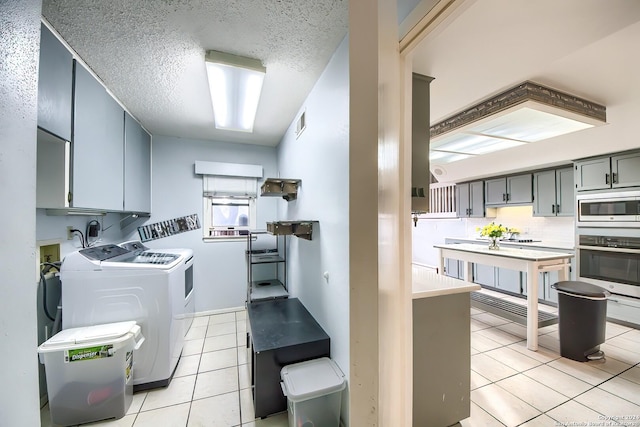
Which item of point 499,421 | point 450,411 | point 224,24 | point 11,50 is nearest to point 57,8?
point 224,24

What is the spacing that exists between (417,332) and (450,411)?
631 mm

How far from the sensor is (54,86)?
141 cm

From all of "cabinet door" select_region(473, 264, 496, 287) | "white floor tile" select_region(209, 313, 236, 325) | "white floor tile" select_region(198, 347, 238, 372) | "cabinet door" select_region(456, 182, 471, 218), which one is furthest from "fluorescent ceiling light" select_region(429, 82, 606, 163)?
"white floor tile" select_region(209, 313, 236, 325)

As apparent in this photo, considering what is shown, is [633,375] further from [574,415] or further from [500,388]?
[500,388]

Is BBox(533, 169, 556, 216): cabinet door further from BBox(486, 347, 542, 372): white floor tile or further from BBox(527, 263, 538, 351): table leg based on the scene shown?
BBox(486, 347, 542, 372): white floor tile

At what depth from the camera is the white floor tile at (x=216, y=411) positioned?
5.28ft

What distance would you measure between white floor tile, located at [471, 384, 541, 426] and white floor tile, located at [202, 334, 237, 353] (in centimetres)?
232

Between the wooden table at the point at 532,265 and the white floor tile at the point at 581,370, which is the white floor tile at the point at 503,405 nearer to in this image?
the white floor tile at the point at 581,370

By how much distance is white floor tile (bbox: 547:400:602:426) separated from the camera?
5.17ft

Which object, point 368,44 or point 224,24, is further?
point 224,24

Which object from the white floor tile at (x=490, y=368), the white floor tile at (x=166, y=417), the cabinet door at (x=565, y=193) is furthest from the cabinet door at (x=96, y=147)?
the cabinet door at (x=565, y=193)

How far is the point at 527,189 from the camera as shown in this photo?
415cm

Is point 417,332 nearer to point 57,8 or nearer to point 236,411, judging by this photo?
point 236,411

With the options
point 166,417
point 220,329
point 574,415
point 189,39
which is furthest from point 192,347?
point 574,415
